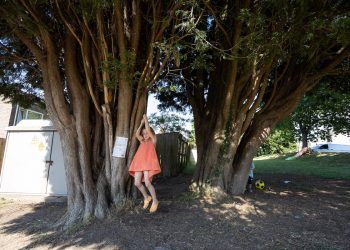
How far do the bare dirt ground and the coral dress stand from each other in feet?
2.55

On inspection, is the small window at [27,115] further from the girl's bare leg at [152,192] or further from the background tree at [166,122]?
the girl's bare leg at [152,192]

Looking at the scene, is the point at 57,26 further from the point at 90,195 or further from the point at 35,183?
the point at 35,183

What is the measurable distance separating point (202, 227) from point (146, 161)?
155 cm

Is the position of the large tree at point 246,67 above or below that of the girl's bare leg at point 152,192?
above

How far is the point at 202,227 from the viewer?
17.8ft

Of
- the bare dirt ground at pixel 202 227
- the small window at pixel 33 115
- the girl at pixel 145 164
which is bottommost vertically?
the bare dirt ground at pixel 202 227

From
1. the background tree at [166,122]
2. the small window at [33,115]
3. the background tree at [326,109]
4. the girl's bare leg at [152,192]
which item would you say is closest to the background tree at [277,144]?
the background tree at [326,109]

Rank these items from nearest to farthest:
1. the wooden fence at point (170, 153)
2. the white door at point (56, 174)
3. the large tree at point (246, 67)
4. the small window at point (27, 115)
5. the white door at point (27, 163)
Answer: the large tree at point (246, 67)
the white door at point (56, 174)
the white door at point (27, 163)
the wooden fence at point (170, 153)
the small window at point (27, 115)

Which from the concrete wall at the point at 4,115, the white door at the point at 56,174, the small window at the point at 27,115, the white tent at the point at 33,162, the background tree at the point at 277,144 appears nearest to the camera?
the white door at the point at 56,174

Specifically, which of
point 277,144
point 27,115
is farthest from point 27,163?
point 277,144

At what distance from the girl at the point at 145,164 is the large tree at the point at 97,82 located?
25cm

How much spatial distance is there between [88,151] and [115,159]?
65cm

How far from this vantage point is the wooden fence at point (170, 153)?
13.1 meters

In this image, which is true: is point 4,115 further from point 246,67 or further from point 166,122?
point 246,67
